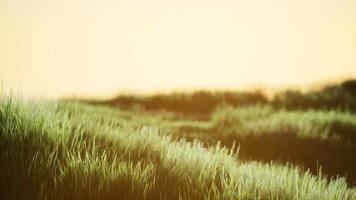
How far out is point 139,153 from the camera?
2000mm

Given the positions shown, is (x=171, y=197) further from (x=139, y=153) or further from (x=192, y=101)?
(x=192, y=101)

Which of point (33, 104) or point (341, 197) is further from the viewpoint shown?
point (33, 104)

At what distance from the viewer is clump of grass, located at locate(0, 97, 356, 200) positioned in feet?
5.76

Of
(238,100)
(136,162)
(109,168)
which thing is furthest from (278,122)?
(109,168)

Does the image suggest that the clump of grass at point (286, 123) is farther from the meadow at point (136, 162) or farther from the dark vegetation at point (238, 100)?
the meadow at point (136, 162)

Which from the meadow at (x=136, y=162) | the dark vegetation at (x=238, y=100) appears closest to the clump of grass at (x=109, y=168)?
the meadow at (x=136, y=162)

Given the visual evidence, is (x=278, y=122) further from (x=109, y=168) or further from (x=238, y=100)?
(x=109, y=168)

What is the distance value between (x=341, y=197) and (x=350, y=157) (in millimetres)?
885

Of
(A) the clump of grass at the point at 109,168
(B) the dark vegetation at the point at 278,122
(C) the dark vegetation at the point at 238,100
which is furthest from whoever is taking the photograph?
(C) the dark vegetation at the point at 238,100

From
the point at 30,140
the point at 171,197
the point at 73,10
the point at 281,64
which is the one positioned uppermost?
the point at 73,10

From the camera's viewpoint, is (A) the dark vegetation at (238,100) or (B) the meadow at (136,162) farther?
(A) the dark vegetation at (238,100)

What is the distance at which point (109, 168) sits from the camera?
179 cm

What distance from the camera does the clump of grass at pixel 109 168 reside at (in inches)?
69.1

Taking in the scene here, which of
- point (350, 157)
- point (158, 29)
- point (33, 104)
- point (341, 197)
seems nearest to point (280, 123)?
point (350, 157)
